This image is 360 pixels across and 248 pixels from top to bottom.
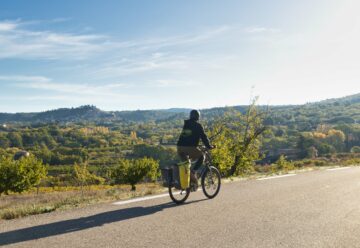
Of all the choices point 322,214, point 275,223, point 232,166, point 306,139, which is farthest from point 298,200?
point 306,139

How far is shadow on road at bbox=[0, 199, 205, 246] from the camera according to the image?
5.80 meters

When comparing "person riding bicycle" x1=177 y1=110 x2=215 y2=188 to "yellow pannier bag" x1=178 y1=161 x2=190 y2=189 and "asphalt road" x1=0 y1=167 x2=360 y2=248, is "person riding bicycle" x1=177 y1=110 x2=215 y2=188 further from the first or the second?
"asphalt road" x1=0 y1=167 x2=360 y2=248

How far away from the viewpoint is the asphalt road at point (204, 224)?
219 inches

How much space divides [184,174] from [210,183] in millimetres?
1047

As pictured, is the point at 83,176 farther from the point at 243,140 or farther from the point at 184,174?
the point at 243,140

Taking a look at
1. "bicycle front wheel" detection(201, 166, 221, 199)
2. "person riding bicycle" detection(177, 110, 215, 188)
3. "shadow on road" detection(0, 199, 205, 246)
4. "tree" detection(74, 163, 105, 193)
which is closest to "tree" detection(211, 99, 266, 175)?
"tree" detection(74, 163, 105, 193)

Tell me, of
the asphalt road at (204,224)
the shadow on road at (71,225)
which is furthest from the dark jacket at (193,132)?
the shadow on road at (71,225)

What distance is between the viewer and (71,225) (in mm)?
6594

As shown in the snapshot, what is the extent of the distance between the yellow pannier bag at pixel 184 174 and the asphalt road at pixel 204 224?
48 centimetres

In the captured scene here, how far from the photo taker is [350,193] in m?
10.3

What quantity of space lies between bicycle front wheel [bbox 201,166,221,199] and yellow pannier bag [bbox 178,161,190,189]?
67cm

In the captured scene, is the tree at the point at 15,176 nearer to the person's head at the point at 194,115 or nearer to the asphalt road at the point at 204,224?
the asphalt road at the point at 204,224

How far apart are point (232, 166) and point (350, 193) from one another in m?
16.9

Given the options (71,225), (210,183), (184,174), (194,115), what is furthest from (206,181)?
(71,225)
